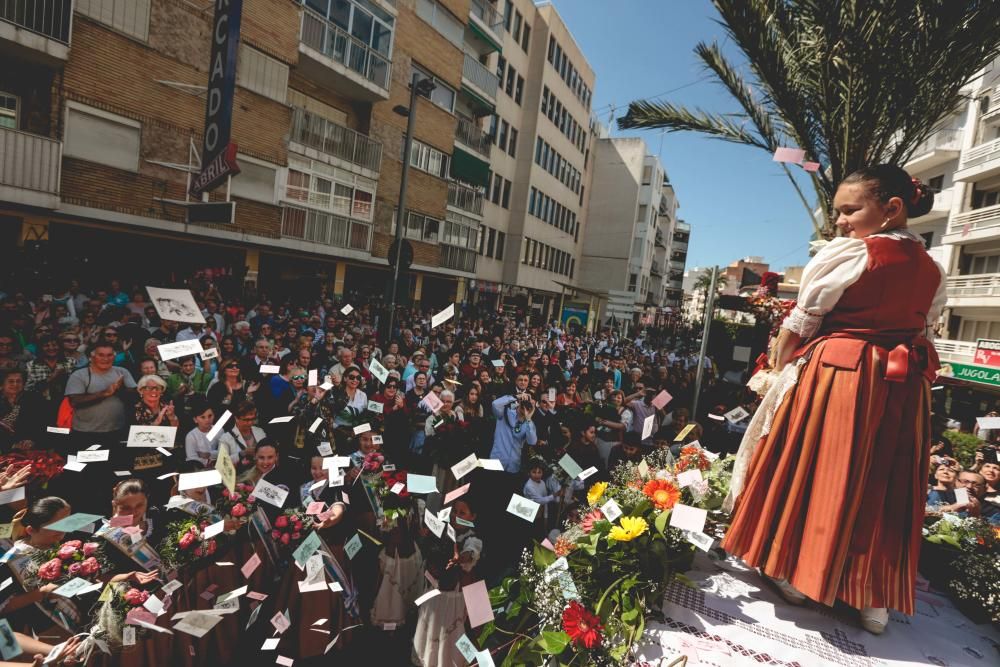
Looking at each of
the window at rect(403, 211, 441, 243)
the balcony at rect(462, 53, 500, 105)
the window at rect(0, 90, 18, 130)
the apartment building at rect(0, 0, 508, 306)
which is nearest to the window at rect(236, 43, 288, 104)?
the apartment building at rect(0, 0, 508, 306)

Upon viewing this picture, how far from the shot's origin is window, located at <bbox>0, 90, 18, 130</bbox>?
10078 mm

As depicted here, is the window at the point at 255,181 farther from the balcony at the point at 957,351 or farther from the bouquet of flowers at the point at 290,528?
the balcony at the point at 957,351

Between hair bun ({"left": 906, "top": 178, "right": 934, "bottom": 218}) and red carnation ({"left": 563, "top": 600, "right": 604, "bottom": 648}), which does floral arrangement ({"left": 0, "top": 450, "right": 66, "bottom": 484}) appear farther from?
hair bun ({"left": 906, "top": 178, "right": 934, "bottom": 218})

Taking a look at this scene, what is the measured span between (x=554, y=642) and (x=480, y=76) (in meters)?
24.4

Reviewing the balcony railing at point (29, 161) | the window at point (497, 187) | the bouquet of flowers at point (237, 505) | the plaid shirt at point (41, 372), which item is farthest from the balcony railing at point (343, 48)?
the bouquet of flowers at point (237, 505)

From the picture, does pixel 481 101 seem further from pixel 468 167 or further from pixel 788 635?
pixel 788 635

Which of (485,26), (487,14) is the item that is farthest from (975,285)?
(487,14)

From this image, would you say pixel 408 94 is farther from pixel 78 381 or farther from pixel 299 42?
pixel 78 381

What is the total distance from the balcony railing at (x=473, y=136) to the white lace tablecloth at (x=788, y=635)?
2222cm

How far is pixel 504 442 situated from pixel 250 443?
299 centimetres

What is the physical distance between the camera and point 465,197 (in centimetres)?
2345

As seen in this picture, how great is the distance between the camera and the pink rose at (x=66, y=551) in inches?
141

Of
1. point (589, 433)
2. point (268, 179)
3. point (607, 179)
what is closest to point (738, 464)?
point (589, 433)

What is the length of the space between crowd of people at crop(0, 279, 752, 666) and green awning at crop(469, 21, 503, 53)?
775 inches
